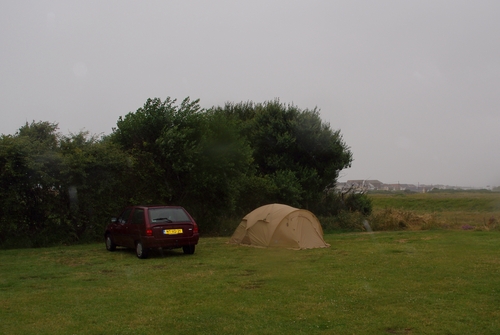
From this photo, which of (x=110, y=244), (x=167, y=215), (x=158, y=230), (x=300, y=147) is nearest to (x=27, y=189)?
(x=110, y=244)

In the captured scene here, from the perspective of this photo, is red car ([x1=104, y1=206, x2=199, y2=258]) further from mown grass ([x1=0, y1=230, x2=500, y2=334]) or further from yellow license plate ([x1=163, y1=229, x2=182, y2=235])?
mown grass ([x1=0, y1=230, x2=500, y2=334])

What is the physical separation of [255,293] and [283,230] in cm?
758

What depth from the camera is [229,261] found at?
522 inches

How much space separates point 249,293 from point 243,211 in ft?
56.1

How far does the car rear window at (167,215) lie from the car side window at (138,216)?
0.31 m

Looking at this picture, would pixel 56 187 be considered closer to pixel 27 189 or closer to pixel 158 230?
pixel 27 189

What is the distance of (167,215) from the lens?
14.3m

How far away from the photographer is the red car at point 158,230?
13.7m

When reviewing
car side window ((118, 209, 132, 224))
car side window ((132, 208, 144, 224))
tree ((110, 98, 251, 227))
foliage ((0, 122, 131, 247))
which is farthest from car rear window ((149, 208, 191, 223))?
tree ((110, 98, 251, 227))

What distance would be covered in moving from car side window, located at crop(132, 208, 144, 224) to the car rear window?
12.2 inches

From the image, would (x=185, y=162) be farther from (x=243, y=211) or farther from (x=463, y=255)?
(x=463, y=255)

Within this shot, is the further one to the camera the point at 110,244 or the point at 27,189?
the point at 27,189

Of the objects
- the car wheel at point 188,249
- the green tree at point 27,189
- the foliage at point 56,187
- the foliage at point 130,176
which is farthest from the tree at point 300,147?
the car wheel at point 188,249

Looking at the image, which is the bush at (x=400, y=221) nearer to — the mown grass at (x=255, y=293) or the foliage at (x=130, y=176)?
the foliage at (x=130, y=176)
